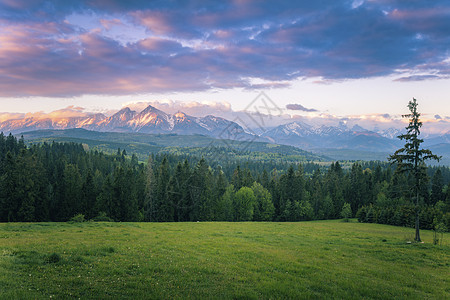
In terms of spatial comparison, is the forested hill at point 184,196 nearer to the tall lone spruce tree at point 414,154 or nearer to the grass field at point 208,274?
the tall lone spruce tree at point 414,154

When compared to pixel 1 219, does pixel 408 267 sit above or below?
above

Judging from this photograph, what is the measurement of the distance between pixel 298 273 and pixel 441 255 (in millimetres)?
16424

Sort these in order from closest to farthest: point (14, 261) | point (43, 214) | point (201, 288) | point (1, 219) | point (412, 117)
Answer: point (201, 288) → point (14, 261) → point (412, 117) → point (1, 219) → point (43, 214)

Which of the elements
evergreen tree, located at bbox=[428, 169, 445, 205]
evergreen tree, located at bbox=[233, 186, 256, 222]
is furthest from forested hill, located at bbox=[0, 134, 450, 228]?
evergreen tree, located at bbox=[233, 186, 256, 222]

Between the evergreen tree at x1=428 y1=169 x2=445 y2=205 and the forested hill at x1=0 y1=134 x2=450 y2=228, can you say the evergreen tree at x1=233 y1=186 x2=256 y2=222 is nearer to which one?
the forested hill at x1=0 y1=134 x2=450 y2=228

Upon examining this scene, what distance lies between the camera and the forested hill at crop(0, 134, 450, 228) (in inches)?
2124

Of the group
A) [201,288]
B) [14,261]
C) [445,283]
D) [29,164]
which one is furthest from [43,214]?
[445,283]

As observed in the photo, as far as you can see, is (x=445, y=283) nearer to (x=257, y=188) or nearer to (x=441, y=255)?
(x=441, y=255)

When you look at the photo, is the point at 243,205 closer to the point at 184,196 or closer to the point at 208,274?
the point at 184,196

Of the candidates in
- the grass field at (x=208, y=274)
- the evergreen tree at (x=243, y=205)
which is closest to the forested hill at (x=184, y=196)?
the evergreen tree at (x=243, y=205)

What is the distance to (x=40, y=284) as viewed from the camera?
11352 millimetres

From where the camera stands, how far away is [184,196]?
71625 mm

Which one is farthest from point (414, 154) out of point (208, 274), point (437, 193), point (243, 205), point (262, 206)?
point (437, 193)

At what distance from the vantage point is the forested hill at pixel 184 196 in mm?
53938
